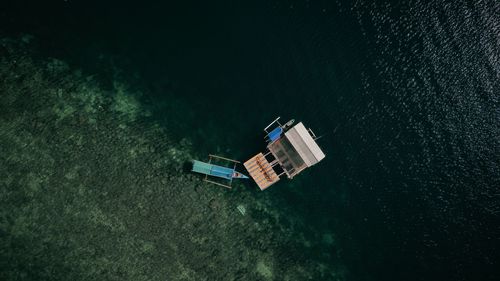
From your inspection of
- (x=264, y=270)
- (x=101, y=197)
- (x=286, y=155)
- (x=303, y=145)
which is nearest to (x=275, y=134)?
(x=286, y=155)

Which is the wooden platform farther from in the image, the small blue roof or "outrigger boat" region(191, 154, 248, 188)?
the small blue roof

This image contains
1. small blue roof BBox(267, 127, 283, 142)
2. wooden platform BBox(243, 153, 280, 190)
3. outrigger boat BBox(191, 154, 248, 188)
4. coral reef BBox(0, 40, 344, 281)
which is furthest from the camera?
small blue roof BBox(267, 127, 283, 142)

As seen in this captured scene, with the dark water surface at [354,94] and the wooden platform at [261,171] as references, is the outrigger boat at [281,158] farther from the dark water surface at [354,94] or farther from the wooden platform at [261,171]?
the dark water surface at [354,94]

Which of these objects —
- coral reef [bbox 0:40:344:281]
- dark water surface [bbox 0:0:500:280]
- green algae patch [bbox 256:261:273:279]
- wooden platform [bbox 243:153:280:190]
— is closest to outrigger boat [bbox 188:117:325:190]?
wooden platform [bbox 243:153:280:190]

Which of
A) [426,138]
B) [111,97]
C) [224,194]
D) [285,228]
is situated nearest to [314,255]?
[285,228]

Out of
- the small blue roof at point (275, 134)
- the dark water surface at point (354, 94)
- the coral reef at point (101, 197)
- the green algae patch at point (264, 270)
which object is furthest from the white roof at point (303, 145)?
the green algae patch at point (264, 270)

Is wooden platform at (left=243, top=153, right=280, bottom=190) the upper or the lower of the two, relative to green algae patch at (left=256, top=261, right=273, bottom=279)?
upper
